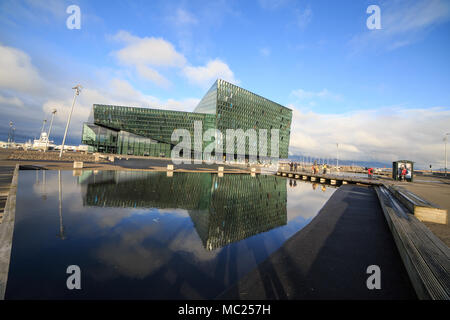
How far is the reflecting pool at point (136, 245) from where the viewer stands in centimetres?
343

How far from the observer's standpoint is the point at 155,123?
6981 cm

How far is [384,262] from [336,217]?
4019 mm

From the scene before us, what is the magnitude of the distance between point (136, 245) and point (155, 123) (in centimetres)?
7000

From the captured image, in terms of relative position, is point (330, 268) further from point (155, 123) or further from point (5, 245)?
point (155, 123)

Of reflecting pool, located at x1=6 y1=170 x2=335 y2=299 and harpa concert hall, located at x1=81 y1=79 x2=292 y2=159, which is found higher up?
harpa concert hall, located at x1=81 y1=79 x2=292 y2=159

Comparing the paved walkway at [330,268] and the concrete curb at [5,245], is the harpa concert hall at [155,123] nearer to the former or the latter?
the concrete curb at [5,245]

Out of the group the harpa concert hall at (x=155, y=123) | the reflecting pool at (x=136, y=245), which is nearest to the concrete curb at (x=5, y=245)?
the reflecting pool at (x=136, y=245)

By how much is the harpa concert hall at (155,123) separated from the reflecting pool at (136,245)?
61.5 meters

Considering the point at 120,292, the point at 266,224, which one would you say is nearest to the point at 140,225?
the point at 120,292

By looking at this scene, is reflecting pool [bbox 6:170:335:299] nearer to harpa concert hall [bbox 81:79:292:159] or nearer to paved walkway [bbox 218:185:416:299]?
paved walkway [bbox 218:185:416:299]

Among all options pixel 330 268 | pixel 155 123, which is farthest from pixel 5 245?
pixel 155 123

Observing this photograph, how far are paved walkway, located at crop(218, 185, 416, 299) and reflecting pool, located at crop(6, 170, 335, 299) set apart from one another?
518 millimetres

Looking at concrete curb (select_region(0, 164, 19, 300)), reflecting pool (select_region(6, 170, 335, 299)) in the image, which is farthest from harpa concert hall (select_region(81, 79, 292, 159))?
concrete curb (select_region(0, 164, 19, 300))

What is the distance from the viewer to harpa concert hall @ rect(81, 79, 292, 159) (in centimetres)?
6750
